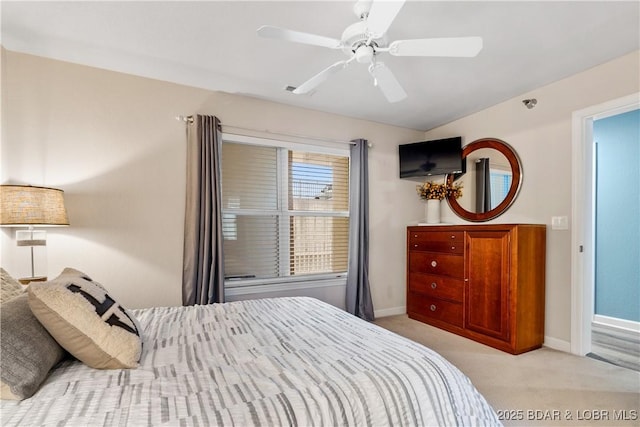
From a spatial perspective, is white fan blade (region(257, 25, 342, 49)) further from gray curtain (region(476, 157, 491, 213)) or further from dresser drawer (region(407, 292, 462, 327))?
dresser drawer (region(407, 292, 462, 327))

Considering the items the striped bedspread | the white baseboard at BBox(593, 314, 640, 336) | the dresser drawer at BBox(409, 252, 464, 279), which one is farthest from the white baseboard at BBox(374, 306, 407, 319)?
the striped bedspread

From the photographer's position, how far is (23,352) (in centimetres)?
100

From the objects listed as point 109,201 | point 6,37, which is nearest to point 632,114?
point 109,201

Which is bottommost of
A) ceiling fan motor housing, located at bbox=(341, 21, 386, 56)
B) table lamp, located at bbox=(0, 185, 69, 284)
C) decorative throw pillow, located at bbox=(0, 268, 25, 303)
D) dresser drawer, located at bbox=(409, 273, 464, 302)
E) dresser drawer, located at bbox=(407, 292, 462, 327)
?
dresser drawer, located at bbox=(407, 292, 462, 327)

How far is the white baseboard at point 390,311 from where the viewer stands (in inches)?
153

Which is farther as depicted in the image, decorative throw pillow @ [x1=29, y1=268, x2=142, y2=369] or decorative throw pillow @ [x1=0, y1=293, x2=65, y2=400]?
decorative throw pillow @ [x1=29, y1=268, x2=142, y2=369]

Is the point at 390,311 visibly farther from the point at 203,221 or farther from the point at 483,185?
the point at 203,221

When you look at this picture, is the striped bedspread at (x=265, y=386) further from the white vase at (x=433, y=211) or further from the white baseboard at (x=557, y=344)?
the white vase at (x=433, y=211)

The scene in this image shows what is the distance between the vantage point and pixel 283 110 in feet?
11.2

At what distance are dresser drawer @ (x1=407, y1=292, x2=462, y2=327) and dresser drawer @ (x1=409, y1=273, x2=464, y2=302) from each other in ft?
0.21

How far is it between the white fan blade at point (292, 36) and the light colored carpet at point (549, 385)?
8.00 ft

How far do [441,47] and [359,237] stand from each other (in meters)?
2.35

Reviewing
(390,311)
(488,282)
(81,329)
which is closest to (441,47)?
(81,329)

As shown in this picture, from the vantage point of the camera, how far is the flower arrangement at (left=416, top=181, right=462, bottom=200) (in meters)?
3.79
